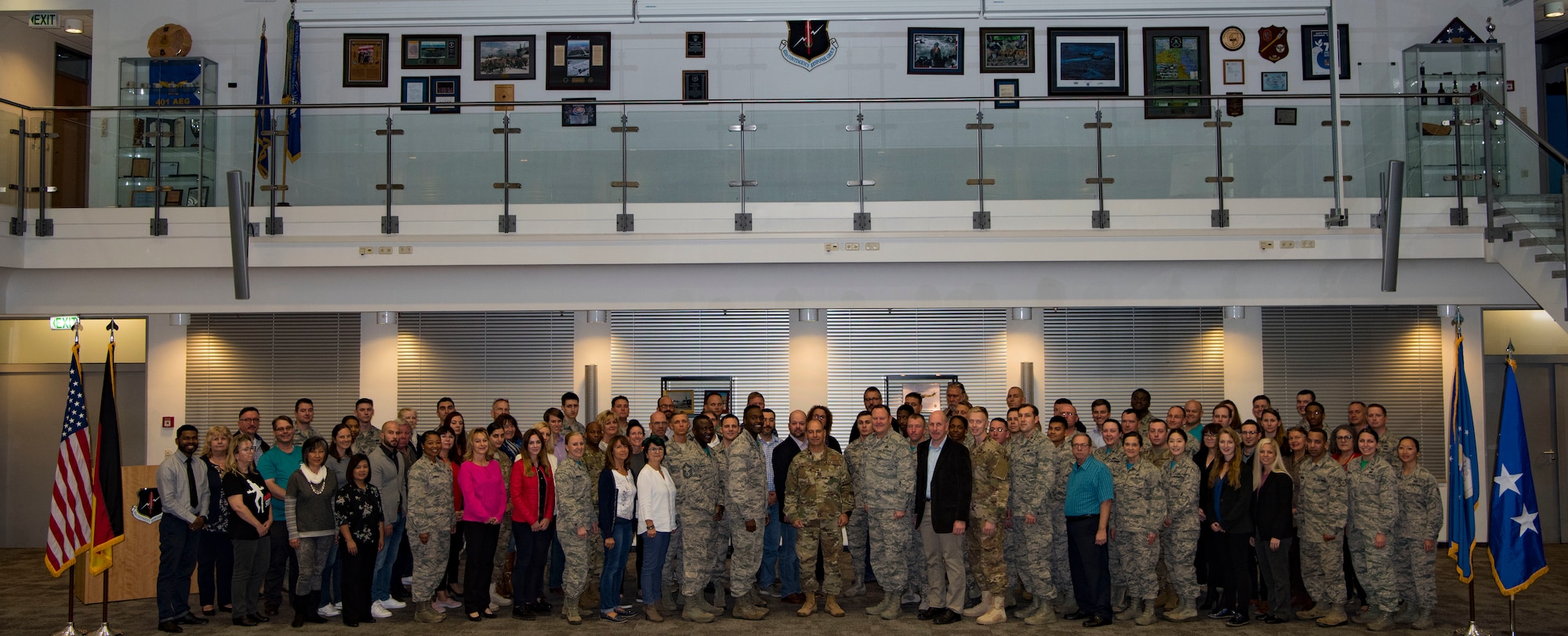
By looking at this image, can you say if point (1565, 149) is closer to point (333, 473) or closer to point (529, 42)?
point (529, 42)

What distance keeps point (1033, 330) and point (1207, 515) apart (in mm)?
4115

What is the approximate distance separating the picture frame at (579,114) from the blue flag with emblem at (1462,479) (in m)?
7.11

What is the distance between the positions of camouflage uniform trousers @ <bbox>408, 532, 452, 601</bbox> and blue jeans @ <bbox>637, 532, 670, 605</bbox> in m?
1.41

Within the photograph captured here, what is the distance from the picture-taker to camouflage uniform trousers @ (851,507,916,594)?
8141mm

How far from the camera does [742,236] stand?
33.0ft

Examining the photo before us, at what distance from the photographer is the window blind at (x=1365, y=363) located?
11.9 metres

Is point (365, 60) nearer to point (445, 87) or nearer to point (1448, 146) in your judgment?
point (445, 87)

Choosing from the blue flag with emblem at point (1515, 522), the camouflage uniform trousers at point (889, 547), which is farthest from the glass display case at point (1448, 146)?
the camouflage uniform trousers at point (889, 547)

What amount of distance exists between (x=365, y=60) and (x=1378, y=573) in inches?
449

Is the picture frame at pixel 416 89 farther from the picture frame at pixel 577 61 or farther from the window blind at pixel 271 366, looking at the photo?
the window blind at pixel 271 366

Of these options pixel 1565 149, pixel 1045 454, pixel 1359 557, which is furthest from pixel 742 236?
pixel 1565 149

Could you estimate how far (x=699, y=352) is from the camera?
1223 centimetres

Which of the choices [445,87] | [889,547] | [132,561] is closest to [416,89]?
[445,87]

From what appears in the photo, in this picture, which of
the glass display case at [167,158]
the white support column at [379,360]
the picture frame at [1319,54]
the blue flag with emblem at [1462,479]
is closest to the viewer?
the blue flag with emblem at [1462,479]
